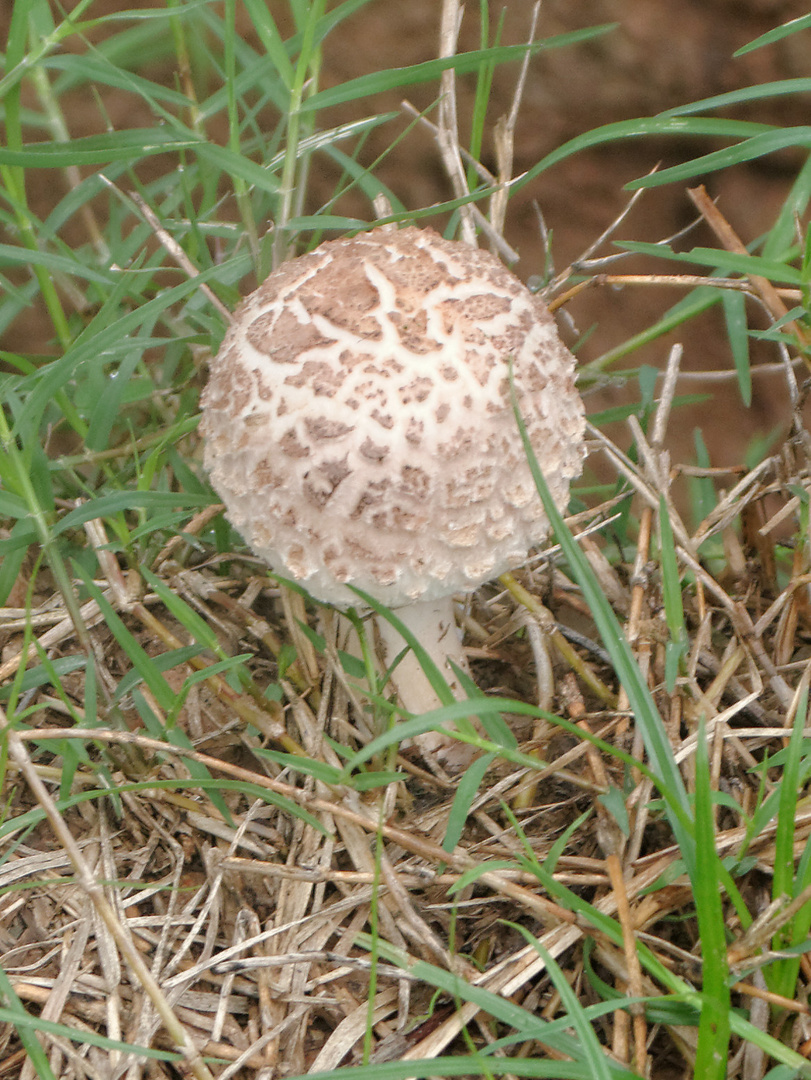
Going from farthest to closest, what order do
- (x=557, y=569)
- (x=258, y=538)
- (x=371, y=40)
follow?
(x=371, y=40)
(x=557, y=569)
(x=258, y=538)

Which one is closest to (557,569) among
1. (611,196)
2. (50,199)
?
(611,196)

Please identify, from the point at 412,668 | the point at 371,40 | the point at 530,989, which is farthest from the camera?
the point at 371,40

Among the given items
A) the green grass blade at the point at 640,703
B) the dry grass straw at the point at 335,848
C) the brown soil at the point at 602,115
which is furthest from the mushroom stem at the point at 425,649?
the brown soil at the point at 602,115

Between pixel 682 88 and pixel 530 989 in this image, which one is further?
pixel 682 88

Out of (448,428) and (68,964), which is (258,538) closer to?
(448,428)

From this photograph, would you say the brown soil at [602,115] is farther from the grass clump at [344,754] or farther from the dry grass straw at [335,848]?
the dry grass straw at [335,848]

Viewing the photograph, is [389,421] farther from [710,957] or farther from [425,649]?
[710,957]

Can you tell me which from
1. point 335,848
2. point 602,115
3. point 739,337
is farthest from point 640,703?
point 602,115

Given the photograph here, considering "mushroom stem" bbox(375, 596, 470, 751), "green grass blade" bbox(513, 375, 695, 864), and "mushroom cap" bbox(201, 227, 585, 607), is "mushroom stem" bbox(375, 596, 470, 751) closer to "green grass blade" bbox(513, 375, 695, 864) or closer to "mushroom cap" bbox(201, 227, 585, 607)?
"mushroom cap" bbox(201, 227, 585, 607)
